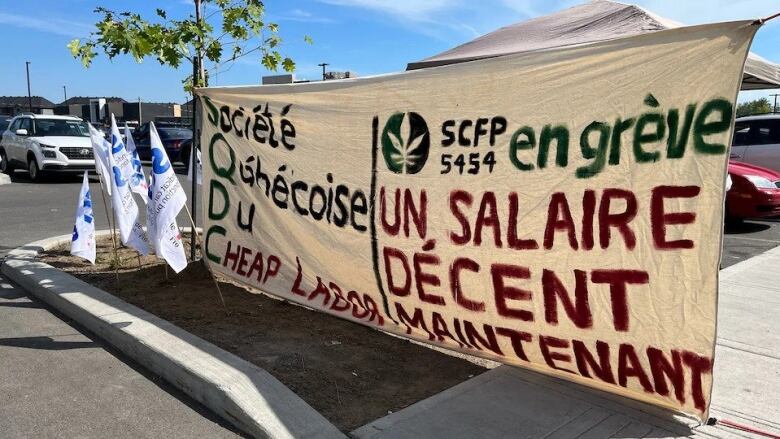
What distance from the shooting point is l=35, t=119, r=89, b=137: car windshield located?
53.7ft

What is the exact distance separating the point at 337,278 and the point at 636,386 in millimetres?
2236

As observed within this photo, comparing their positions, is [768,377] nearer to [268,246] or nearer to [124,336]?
[268,246]

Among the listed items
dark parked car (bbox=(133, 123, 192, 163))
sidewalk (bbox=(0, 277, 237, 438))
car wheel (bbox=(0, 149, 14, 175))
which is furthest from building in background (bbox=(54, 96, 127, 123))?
sidewalk (bbox=(0, 277, 237, 438))

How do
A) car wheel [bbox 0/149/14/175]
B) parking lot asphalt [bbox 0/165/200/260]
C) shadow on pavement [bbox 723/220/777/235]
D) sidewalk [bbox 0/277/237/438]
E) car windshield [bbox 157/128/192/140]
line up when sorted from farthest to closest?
1. car windshield [bbox 157/128/192/140]
2. car wheel [bbox 0/149/14/175]
3. shadow on pavement [bbox 723/220/777/235]
4. parking lot asphalt [bbox 0/165/200/260]
5. sidewalk [bbox 0/277/237/438]

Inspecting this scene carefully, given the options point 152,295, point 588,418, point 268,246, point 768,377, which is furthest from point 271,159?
point 768,377

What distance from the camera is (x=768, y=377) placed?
3.90 meters

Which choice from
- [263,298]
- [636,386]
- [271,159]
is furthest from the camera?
[263,298]

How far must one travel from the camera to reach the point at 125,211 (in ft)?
18.9

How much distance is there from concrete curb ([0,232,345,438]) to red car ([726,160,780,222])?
8.91m

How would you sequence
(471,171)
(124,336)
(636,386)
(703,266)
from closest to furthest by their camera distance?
1. (703,266)
2. (636,386)
3. (471,171)
4. (124,336)

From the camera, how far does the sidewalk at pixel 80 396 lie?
3350mm

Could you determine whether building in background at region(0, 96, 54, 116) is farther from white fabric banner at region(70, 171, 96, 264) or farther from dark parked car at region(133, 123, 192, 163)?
white fabric banner at region(70, 171, 96, 264)

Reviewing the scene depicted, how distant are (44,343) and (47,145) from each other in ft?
42.6

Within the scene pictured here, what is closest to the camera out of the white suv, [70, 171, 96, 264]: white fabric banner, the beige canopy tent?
the beige canopy tent
